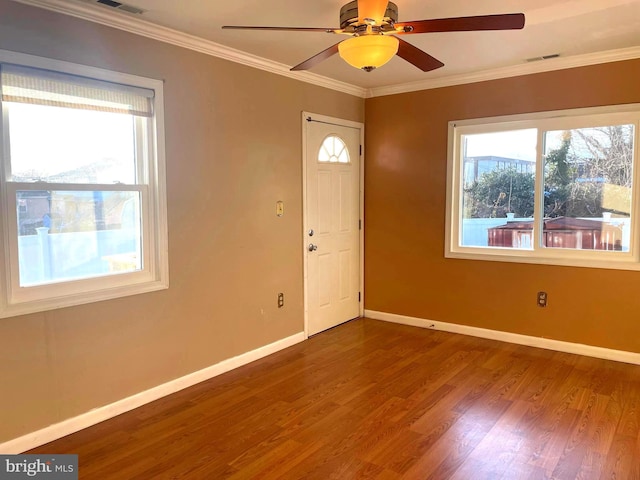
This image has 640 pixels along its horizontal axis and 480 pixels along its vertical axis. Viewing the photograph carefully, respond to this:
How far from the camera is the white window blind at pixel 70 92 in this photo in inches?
97.0

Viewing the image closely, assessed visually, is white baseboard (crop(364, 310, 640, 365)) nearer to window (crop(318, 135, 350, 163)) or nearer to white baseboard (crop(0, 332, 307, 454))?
white baseboard (crop(0, 332, 307, 454))

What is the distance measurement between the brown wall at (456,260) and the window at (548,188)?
11cm

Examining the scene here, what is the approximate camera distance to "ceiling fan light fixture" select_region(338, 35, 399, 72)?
7.22 feet

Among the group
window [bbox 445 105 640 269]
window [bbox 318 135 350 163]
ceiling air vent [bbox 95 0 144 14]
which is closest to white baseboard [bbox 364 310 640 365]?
window [bbox 445 105 640 269]

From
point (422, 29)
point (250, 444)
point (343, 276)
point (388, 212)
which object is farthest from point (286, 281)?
point (422, 29)

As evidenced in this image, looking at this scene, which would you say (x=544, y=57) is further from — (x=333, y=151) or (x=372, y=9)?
(x=372, y=9)

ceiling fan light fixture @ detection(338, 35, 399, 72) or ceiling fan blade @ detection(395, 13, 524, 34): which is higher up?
ceiling fan blade @ detection(395, 13, 524, 34)

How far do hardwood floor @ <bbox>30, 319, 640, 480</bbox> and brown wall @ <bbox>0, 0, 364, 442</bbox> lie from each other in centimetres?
28

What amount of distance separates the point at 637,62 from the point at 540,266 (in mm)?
1791

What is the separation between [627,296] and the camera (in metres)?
3.79

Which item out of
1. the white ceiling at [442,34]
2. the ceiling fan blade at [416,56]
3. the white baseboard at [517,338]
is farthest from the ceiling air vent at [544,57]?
the white baseboard at [517,338]

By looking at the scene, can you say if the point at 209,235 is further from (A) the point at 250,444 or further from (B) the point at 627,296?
(B) the point at 627,296

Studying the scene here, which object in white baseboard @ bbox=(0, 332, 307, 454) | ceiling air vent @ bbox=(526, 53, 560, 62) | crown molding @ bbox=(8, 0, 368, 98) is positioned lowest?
white baseboard @ bbox=(0, 332, 307, 454)

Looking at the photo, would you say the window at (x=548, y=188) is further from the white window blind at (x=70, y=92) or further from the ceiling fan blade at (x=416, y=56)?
the white window blind at (x=70, y=92)
